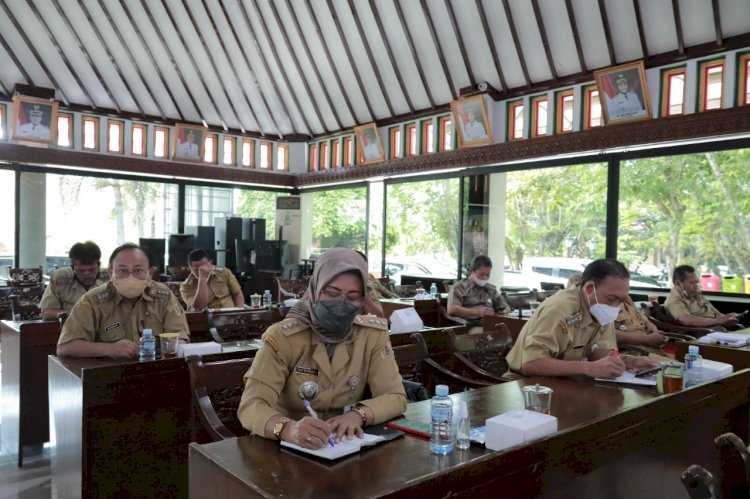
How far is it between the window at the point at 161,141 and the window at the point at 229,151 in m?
1.24

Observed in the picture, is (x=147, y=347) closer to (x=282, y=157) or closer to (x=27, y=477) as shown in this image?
(x=27, y=477)

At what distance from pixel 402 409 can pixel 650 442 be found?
1.05 meters

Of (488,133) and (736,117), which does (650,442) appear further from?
(488,133)

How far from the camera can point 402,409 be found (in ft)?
6.59

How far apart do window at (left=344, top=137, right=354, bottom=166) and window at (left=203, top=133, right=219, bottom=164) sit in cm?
279

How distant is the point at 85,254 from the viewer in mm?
4098

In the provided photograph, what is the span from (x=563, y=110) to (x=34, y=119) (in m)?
8.80

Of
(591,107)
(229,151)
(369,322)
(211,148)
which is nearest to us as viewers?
(369,322)

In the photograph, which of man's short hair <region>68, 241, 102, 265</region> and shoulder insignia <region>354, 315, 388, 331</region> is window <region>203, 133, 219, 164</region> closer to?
man's short hair <region>68, 241, 102, 265</region>

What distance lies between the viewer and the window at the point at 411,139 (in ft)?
34.8

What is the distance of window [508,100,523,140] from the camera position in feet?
29.2

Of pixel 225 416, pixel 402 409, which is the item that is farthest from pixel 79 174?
pixel 402 409

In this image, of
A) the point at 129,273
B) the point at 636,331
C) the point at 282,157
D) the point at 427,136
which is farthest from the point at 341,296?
the point at 282,157

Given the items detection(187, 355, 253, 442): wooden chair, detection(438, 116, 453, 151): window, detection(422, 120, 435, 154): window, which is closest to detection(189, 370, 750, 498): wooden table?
detection(187, 355, 253, 442): wooden chair
